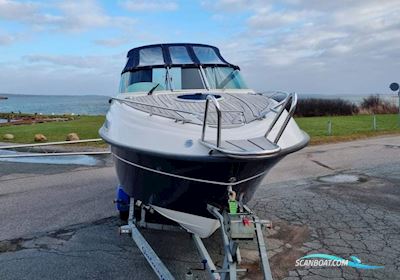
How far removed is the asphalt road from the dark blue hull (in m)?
0.81

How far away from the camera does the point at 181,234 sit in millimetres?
5352

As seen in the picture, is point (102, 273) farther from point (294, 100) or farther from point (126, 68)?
point (126, 68)

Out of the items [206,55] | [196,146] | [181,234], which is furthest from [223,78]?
[196,146]

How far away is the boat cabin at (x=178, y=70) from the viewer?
5.66 meters

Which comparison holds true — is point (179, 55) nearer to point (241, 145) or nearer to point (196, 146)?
point (196, 146)

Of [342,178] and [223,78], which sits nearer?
[223,78]

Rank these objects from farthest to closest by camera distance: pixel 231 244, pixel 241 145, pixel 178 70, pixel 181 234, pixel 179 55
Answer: pixel 179 55
pixel 178 70
pixel 181 234
pixel 241 145
pixel 231 244

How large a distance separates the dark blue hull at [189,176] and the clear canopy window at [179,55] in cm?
199

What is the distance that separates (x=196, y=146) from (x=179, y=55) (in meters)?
2.69

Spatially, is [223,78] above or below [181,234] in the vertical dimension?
above

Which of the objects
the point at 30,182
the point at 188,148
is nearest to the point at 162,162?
the point at 188,148

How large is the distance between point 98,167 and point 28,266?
19.2 ft

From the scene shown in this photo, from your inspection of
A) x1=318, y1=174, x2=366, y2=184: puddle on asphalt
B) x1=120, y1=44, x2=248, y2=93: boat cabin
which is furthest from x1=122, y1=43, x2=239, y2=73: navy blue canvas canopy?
x1=318, y1=174, x2=366, y2=184: puddle on asphalt

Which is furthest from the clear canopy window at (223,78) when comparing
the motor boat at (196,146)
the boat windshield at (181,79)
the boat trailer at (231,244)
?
the boat trailer at (231,244)
